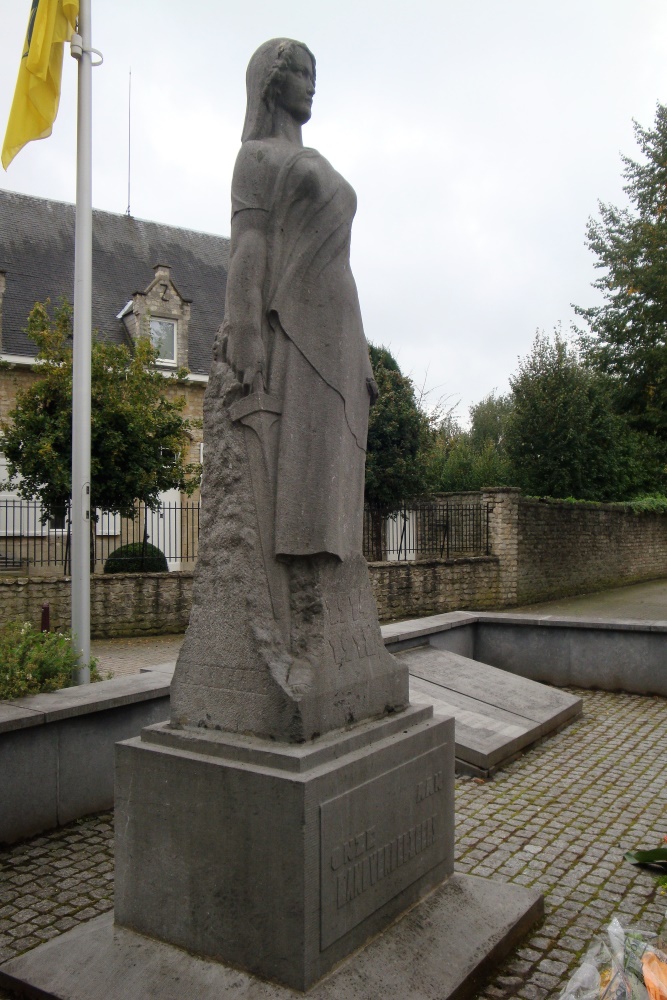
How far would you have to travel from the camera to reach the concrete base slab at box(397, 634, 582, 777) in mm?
6586

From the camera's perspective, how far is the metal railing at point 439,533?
19.5 m

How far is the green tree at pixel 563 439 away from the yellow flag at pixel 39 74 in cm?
1900

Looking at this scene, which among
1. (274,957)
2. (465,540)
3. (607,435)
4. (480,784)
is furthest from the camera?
(607,435)

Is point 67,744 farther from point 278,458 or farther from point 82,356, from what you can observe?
point 82,356

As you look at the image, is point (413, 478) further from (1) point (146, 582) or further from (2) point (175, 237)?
(2) point (175, 237)

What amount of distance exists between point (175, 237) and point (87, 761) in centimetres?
2703

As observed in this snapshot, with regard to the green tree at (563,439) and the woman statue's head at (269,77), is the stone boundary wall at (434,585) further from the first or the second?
the woman statue's head at (269,77)

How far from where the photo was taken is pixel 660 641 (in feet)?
30.6

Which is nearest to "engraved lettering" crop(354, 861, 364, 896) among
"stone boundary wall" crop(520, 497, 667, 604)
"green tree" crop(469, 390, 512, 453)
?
"stone boundary wall" crop(520, 497, 667, 604)

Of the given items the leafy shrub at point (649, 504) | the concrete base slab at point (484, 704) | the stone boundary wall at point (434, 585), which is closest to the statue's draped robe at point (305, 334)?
the concrete base slab at point (484, 704)

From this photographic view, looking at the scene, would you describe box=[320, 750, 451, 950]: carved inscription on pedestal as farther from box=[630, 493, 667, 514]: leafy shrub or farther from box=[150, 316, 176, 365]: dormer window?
box=[630, 493, 667, 514]: leafy shrub

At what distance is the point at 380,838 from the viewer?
129 inches

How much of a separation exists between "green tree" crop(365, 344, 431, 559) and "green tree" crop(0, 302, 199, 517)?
5.55 meters

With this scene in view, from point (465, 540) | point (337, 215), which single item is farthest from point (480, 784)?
point (465, 540)
